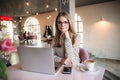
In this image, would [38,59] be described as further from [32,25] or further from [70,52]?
[32,25]

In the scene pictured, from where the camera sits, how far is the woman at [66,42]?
1.38 m

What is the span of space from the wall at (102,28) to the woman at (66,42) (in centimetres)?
439

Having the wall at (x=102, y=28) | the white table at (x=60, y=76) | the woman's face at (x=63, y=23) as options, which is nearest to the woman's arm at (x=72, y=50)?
the woman's face at (x=63, y=23)

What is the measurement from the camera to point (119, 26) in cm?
525

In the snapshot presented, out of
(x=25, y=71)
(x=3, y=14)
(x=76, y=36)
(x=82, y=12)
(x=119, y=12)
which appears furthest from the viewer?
(x=3, y=14)

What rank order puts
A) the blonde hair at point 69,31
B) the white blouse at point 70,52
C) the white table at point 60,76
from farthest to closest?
the blonde hair at point 69,31, the white blouse at point 70,52, the white table at point 60,76

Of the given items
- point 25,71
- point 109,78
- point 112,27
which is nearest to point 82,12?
point 112,27

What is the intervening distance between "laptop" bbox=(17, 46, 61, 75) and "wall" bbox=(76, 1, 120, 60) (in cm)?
502

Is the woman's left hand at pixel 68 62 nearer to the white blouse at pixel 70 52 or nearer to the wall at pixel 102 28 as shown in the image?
the white blouse at pixel 70 52

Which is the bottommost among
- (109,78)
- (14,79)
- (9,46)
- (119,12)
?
(109,78)

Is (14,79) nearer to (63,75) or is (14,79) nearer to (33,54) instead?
(33,54)

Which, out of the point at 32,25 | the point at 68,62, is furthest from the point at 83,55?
the point at 32,25

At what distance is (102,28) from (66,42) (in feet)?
15.4

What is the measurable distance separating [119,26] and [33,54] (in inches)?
199
